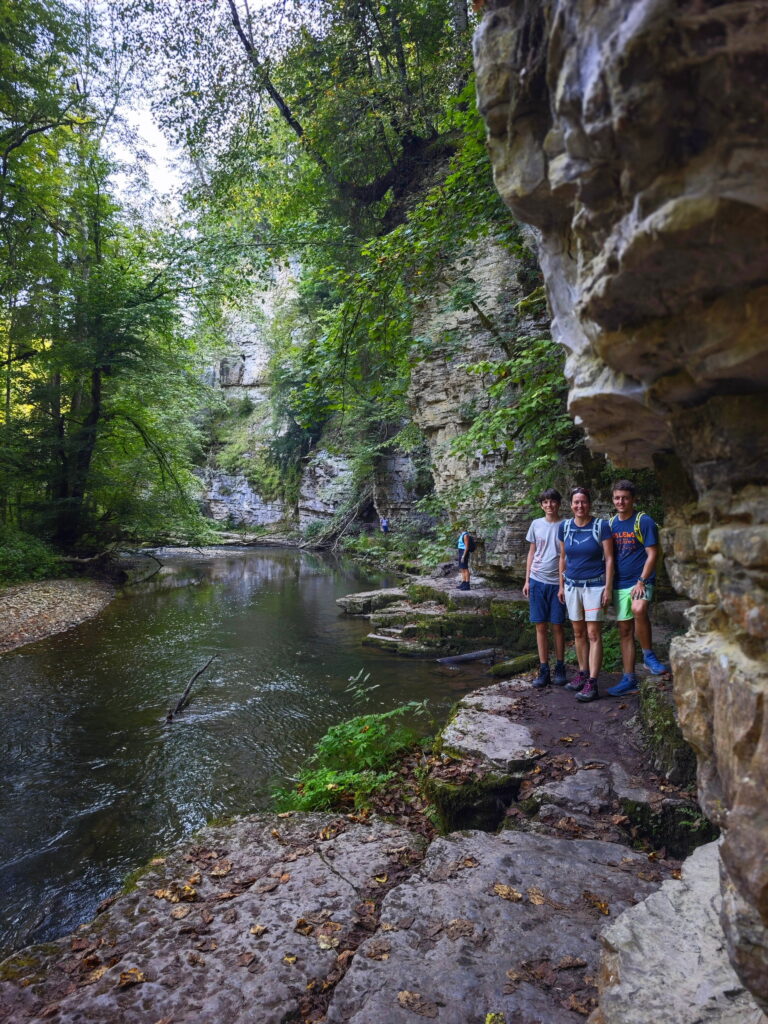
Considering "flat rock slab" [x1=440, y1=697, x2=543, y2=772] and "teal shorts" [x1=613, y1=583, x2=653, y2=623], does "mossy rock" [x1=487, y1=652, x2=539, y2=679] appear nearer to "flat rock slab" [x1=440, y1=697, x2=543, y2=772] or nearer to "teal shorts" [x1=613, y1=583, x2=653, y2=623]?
"teal shorts" [x1=613, y1=583, x2=653, y2=623]

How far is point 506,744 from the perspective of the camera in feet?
14.1

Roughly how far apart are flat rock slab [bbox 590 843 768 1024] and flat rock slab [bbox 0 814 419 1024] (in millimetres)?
1284

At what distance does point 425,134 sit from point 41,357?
12.1 m

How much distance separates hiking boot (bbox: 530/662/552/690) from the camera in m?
5.72

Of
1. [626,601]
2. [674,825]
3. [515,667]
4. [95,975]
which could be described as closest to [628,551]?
[626,601]

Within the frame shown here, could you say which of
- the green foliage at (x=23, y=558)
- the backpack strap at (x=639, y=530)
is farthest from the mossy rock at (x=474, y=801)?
the green foliage at (x=23, y=558)

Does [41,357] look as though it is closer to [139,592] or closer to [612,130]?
[139,592]

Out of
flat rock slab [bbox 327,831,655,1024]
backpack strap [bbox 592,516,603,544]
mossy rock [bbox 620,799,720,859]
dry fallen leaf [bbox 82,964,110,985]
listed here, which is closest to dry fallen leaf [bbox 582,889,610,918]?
flat rock slab [bbox 327,831,655,1024]

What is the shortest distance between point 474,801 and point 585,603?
2.33 meters

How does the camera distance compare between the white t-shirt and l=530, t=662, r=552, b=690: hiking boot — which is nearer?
the white t-shirt

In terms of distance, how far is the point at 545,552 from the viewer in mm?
5656

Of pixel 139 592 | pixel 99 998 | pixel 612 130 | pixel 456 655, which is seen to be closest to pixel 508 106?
pixel 612 130

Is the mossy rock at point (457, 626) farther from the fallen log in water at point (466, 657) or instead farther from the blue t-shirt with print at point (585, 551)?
the blue t-shirt with print at point (585, 551)

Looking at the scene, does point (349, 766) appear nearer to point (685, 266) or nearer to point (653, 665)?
point (653, 665)
